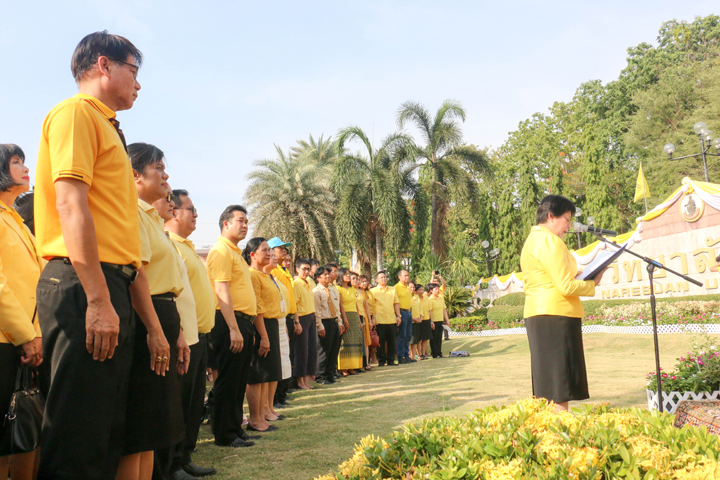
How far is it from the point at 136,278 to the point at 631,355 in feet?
38.0

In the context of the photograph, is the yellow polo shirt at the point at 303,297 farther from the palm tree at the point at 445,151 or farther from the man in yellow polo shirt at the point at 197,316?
the palm tree at the point at 445,151

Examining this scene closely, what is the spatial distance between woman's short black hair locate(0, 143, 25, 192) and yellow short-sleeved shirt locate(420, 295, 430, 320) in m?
11.4

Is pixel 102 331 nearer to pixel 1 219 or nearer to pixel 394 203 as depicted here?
pixel 1 219

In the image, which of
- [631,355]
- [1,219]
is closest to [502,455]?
[1,219]

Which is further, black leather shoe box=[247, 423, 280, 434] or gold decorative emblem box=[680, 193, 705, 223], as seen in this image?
gold decorative emblem box=[680, 193, 705, 223]

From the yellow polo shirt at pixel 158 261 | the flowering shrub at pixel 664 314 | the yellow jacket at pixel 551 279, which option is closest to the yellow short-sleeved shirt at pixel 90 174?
the yellow polo shirt at pixel 158 261

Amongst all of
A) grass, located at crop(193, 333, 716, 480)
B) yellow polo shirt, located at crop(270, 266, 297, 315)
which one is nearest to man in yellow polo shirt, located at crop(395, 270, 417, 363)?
grass, located at crop(193, 333, 716, 480)

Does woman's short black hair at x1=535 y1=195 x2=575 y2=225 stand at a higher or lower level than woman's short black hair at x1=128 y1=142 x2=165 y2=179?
lower

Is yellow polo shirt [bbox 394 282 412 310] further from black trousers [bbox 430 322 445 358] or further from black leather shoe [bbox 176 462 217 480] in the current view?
black leather shoe [bbox 176 462 217 480]

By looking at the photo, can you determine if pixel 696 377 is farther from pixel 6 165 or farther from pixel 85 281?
pixel 6 165

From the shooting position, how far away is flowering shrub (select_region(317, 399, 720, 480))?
1801 millimetres

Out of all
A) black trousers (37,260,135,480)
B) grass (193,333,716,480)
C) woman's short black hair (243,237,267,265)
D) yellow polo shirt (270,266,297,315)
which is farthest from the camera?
yellow polo shirt (270,266,297,315)

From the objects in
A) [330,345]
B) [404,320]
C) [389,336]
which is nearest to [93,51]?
[330,345]

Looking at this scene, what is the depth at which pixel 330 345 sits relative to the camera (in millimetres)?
9320
